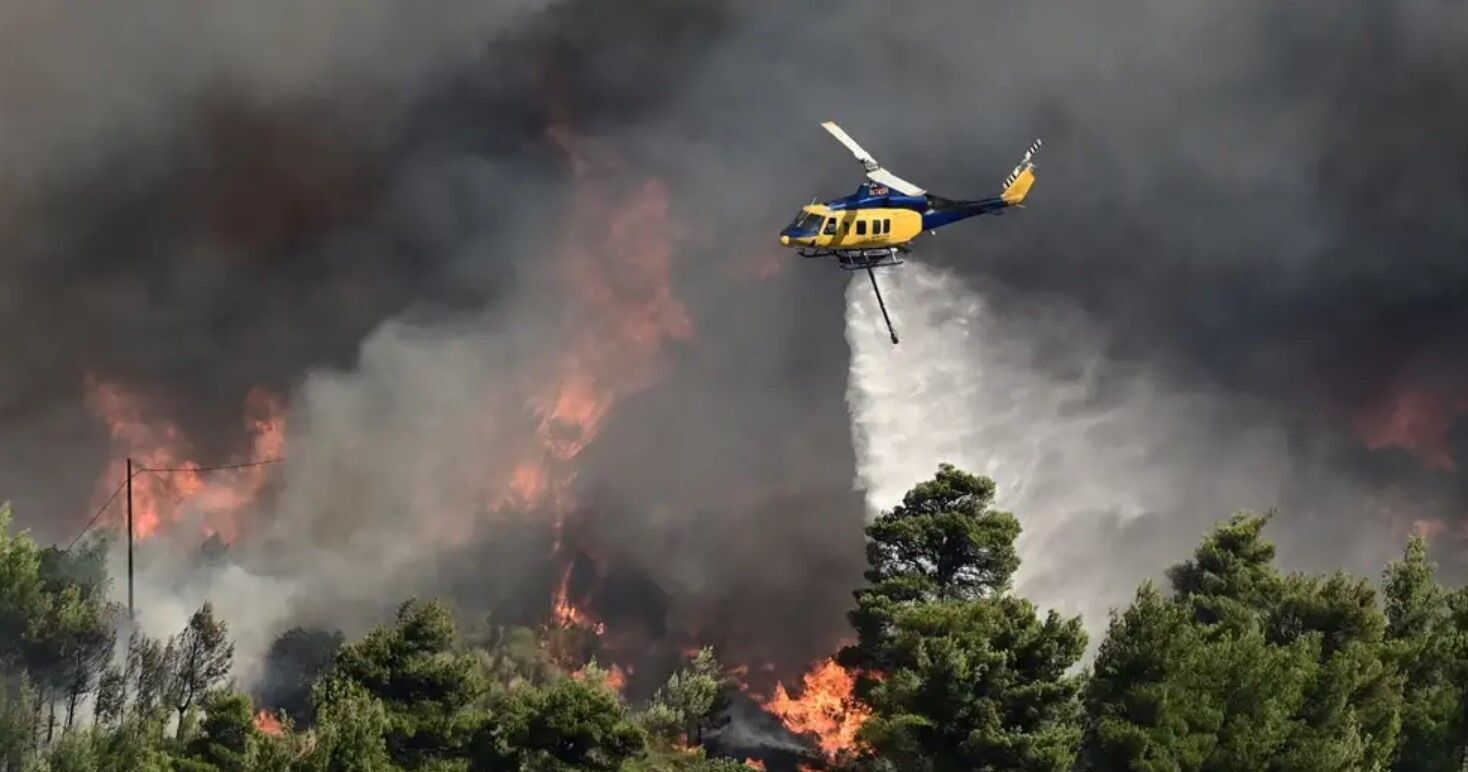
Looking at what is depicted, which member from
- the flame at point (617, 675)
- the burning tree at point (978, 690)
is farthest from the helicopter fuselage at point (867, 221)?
the flame at point (617, 675)

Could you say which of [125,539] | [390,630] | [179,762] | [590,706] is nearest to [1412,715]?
[590,706]

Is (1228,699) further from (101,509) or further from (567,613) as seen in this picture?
(101,509)

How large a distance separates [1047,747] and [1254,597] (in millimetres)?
18985

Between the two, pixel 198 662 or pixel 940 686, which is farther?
pixel 198 662

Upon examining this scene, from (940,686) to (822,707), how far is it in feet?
102

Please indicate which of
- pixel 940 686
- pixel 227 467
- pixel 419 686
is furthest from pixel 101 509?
pixel 940 686

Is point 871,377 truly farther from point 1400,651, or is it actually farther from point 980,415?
point 1400,651

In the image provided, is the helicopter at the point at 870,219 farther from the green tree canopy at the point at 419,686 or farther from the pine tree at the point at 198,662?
the pine tree at the point at 198,662

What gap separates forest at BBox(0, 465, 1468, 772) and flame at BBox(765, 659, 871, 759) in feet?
37.0

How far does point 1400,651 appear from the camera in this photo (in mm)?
60750

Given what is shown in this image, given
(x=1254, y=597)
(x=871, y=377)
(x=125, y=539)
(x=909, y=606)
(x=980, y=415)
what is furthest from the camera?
(x=125, y=539)

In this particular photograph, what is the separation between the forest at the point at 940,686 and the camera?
50.6 m

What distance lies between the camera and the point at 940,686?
172 feet

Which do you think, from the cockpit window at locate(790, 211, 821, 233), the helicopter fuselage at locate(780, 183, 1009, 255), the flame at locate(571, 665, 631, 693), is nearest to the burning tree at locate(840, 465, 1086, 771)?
the helicopter fuselage at locate(780, 183, 1009, 255)
